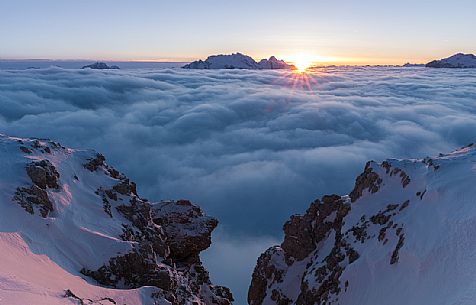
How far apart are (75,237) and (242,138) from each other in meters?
127

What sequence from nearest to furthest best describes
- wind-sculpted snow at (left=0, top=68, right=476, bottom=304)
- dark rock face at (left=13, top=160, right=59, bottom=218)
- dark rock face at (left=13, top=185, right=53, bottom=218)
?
dark rock face at (left=13, top=185, right=53, bottom=218) → dark rock face at (left=13, top=160, right=59, bottom=218) → wind-sculpted snow at (left=0, top=68, right=476, bottom=304)

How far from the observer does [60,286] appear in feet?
43.0

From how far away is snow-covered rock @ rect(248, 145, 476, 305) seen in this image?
15284 millimetres

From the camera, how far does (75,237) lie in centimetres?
1703

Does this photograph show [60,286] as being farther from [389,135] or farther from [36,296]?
[389,135]

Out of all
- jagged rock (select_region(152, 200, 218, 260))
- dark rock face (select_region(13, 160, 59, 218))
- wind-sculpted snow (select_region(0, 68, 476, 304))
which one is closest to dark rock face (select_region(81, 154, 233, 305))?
jagged rock (select_region(152, 200, 218, 260))

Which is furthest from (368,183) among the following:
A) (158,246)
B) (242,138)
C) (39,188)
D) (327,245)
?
(242,138)

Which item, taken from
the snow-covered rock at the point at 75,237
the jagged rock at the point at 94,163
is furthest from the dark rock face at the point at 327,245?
the jagged rock at the point at 94,163

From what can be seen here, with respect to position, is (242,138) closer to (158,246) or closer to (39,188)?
(158,246)

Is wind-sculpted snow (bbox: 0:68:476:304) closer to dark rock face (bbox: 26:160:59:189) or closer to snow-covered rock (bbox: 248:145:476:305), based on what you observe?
snow-covered rock (bbox: 248:145:476:305)

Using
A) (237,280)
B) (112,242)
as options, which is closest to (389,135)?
(237,280)

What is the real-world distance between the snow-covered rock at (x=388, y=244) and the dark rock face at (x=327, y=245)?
6 cm

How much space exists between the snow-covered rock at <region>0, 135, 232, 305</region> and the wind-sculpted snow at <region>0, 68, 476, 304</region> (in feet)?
126

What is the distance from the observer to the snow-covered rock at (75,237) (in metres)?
13.4
